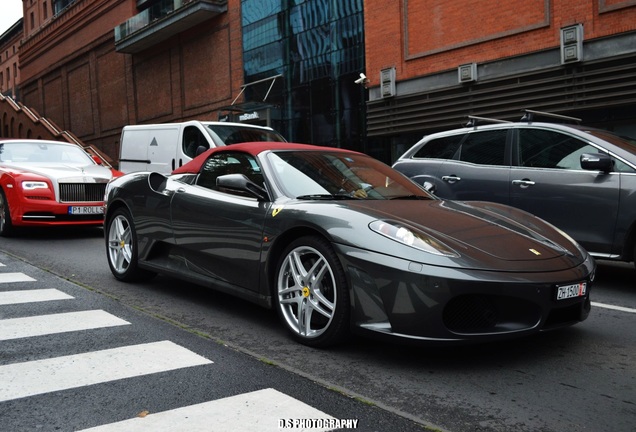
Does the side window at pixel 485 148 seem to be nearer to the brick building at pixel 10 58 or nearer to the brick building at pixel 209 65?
the brick building at pixel 209 65

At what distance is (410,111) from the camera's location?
1783 cm

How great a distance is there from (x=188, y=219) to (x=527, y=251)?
104 inches

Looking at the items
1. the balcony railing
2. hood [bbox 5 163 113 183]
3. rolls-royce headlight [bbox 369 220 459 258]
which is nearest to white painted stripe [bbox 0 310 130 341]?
rolls-royce headlight [bbox 369 220 459 258]

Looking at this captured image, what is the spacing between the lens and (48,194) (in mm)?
9664

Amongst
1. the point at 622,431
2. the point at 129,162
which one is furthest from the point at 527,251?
the point at 129,162

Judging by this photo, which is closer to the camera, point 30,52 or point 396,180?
point 396,180

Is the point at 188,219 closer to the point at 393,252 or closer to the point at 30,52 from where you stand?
the point at 393,252

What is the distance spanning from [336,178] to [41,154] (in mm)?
8148

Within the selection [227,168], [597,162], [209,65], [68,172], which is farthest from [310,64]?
[227,168]

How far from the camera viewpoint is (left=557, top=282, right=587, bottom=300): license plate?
141 inches

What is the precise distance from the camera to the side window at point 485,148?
277 inches

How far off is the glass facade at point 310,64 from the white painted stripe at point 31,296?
1564 cm

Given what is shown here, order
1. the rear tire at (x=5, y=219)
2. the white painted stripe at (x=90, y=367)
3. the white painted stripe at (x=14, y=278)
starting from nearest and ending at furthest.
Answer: the white painted stripe at (x=90, y=367) → the white painted stripe at (x=14, y=278) → the rear tire at (x=5, y=219)

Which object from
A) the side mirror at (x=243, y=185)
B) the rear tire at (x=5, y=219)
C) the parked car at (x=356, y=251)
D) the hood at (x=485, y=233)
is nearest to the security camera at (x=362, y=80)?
the rear tire at (x=5, y=219)
